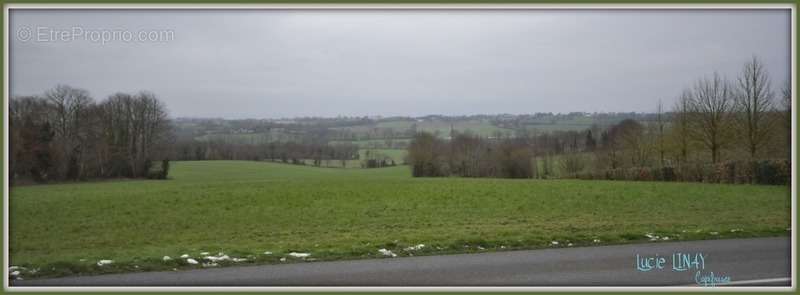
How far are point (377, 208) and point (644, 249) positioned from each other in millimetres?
11373

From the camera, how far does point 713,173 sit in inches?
1154

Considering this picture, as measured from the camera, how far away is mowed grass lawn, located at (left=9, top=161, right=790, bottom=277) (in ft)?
33.3

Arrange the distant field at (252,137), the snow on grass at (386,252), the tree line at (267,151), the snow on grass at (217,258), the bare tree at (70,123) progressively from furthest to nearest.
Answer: the tree line at (267,151), the distant field at (252,137), the bare tree at (70,123), the snow on grass at (386,252), the snow on grass at (217,258)

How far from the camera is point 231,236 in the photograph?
12945 millimetres

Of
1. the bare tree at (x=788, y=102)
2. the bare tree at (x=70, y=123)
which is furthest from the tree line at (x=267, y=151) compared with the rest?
the bare tree at (x=788, y=102)

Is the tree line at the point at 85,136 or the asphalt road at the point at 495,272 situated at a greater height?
the tree line at the point at 85,136

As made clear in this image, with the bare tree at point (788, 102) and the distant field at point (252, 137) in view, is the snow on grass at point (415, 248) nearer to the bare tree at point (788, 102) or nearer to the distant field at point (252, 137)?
the distant field at point (252, 137)

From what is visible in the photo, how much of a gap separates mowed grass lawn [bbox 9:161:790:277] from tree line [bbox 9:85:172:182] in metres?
0.59

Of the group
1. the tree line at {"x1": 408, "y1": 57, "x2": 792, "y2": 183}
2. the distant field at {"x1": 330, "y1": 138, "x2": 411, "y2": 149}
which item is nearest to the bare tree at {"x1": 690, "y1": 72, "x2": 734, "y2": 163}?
the tree line at {"x1": 408, "y1": 57, "x2": 792, "y2": 183}

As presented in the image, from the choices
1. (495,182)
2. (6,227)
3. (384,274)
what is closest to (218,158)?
(6,227)

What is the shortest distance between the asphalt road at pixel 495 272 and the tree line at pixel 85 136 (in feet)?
13.6

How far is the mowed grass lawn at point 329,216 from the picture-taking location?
400 inches

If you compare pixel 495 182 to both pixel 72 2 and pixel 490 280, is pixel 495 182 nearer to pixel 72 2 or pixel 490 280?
pixel 490 280

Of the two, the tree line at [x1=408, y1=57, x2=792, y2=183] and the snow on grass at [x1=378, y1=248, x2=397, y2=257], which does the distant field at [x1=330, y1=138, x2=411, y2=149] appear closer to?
the tree line at [x1=408, y1=57, x2=792, y2=183]
